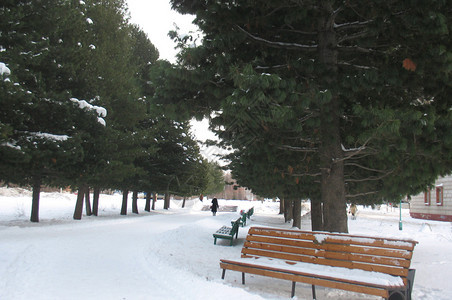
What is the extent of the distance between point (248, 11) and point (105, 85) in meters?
12.4

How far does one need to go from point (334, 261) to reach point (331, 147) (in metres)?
2.03

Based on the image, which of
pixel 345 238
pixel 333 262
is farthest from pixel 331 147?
pixel 333 262

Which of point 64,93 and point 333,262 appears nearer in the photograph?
point 333,262

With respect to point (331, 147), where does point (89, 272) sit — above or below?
below

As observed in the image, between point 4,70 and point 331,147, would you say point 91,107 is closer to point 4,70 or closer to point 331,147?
point 4,70

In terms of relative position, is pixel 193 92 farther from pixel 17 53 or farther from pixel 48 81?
pixel 48 81

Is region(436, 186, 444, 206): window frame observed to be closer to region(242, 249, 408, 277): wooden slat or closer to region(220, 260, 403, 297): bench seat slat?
region(242, 249, 408, 277): wooden slat

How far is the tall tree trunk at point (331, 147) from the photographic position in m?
6.28

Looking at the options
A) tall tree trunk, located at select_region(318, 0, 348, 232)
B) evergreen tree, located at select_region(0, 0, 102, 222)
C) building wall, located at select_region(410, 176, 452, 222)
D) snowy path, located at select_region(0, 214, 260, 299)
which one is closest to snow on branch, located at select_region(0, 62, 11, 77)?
evergreen tree, located at select_region(0, 0, 102, 222)

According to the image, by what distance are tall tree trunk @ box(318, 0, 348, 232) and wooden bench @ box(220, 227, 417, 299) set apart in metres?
0.71

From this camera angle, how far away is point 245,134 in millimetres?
7137

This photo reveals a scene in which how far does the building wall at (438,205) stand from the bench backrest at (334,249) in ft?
74.9

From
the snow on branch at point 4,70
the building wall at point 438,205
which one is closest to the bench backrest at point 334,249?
the snow on branch at point 4,70

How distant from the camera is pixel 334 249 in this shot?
5.57m
